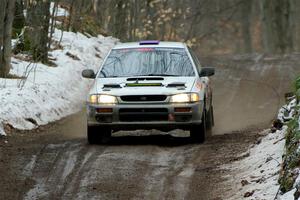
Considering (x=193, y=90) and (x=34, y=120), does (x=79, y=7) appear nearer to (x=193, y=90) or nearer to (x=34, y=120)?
(x=34, y=120)

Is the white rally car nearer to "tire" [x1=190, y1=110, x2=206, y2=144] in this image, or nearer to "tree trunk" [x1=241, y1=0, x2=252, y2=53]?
"tire" [x1=190, y1=110, x2=206, y2=144]

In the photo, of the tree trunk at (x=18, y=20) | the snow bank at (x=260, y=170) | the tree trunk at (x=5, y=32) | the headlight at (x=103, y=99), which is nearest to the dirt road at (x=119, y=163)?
the snow bank at (x=260, y=170)

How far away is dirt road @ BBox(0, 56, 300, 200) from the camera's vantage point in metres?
8.91

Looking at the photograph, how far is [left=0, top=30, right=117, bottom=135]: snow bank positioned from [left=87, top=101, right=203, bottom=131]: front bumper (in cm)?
259

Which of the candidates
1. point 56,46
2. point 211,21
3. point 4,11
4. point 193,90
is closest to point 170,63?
point 193,90

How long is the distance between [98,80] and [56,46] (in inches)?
440

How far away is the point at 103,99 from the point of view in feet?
38.3

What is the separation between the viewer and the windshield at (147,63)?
12.5 metres

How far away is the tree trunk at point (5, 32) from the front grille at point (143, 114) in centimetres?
632

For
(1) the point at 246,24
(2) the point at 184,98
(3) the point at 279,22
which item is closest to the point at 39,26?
(2) the point at 184,98

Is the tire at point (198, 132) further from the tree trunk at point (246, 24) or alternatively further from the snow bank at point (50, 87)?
the tree trunk at point (246, 24)

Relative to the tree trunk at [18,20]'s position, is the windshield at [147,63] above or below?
below

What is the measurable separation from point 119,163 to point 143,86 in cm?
178

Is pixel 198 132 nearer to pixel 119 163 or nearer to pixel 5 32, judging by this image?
pixel 119 163
